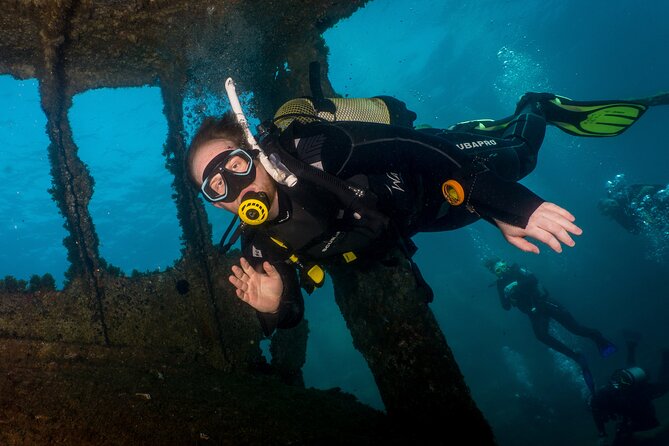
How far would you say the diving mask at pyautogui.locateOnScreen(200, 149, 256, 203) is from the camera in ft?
8.27

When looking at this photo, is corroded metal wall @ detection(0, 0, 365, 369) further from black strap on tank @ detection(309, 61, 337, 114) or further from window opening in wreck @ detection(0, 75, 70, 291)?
window opening in wreck @ detection(0, 75, 70, 291)

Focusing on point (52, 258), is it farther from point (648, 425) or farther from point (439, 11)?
point (648, 425)

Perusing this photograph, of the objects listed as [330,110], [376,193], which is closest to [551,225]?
[376,193]

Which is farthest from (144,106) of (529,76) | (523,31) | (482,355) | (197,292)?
(529,76)

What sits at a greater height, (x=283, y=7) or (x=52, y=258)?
(x=52, y=258)

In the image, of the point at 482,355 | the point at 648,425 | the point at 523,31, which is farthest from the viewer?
the point at 523,31

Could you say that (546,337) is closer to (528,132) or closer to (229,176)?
(528,132)

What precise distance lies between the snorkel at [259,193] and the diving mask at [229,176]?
0.09 metres

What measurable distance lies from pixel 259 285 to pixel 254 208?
2.39 feet

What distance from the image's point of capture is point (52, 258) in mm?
43500

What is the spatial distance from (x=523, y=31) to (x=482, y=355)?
32.7 metres

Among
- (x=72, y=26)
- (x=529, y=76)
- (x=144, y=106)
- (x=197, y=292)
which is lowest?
A: (x=197, y=292)

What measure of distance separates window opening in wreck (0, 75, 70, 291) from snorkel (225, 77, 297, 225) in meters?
17.4

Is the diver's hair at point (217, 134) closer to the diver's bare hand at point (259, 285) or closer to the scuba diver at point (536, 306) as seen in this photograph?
the diver's bare hand at point (259, 285)
